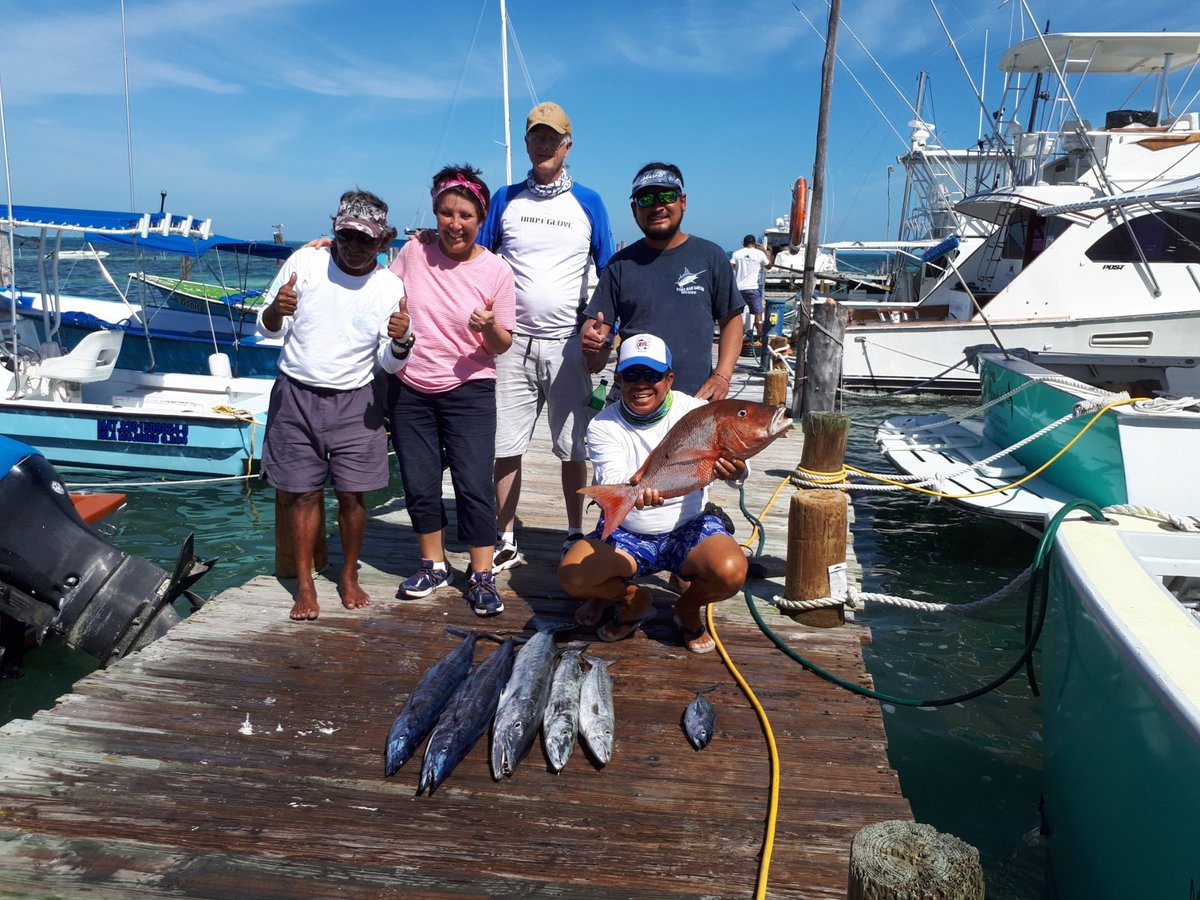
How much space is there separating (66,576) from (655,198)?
134 inches

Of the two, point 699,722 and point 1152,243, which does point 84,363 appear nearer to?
point 699,722

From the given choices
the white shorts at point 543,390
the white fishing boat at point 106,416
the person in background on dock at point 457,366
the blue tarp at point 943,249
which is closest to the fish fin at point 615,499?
the person in background on dock at point 457,366


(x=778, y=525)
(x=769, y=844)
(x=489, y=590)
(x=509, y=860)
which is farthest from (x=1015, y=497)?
(x=509, y=860)

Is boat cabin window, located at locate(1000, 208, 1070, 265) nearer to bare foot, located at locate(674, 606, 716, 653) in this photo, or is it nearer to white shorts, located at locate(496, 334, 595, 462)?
white shorts, located at locate(496, 334, 595, 462)

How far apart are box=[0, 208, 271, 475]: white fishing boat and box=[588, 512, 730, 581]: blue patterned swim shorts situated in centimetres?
703

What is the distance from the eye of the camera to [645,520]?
3877mm

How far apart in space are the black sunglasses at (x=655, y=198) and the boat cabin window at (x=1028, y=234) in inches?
512

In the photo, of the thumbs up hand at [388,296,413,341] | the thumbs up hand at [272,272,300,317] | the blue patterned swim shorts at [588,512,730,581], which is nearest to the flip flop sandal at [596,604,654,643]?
the blue patterned swim shorts at [588,512,730,581]

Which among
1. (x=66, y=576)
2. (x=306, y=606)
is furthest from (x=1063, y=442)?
(x=66, y=576)

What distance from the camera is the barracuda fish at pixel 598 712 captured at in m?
3.10

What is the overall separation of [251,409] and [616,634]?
738 centimetres

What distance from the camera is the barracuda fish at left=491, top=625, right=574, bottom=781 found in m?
3.02

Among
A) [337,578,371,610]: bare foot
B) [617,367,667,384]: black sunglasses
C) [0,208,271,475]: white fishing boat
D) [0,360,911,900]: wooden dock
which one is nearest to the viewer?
[0,360,911,900]: wooden dock

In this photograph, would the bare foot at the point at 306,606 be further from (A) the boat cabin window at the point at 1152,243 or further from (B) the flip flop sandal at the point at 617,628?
(A) the boat cabin window at the point at 1152,243
